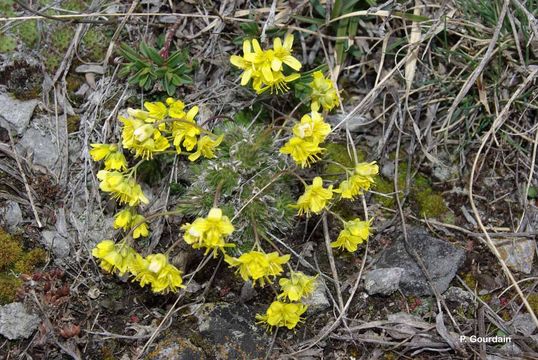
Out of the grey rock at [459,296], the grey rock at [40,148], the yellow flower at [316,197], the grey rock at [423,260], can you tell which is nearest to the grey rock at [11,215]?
the grey rock at [40,148]

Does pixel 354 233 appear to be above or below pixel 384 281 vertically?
above

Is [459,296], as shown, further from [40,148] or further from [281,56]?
[40,148]

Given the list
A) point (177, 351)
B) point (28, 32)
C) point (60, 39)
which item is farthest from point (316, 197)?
point (28, 32)

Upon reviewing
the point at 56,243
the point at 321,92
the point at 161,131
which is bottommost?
the point at 56,243

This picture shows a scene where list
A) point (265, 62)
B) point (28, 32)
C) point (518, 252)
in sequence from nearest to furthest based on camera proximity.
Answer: point (265, 62) → point (518, 252) → point (28, 32)

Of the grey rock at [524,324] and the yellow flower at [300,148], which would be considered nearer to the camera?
the yellow flower at [300,148]

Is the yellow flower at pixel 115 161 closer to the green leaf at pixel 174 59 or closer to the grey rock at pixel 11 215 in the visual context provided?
the grey rock at pixel 11 215

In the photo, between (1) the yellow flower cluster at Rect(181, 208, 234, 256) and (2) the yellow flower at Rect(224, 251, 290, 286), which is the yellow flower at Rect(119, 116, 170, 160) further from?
(2) the yellow flower at Rect(224, 251, 290, 286)

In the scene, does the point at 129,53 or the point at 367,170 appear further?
the point at 129,53

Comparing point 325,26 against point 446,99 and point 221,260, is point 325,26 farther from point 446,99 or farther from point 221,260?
point 221,260
